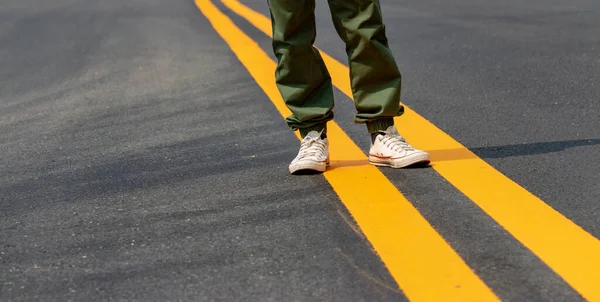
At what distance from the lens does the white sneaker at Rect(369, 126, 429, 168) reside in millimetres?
3602

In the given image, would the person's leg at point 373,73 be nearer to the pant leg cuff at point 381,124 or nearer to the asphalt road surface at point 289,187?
the pant leg cuff at point 381,124

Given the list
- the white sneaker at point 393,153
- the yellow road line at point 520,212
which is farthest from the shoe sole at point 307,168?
the yellow road line at point 520,212

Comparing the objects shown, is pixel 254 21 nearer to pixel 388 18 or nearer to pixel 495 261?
pixel 388 18

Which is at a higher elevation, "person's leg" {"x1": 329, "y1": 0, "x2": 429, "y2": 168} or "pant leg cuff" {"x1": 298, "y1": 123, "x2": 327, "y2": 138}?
"person's leg" {"x1": 329, "y1": 0, "x2": 429, "y2": 168}

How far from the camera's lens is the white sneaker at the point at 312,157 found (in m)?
3.63

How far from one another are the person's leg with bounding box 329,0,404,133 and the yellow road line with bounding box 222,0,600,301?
0.73 ft

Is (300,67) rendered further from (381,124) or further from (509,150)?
(509,150)

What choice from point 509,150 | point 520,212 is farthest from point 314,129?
point 520,212

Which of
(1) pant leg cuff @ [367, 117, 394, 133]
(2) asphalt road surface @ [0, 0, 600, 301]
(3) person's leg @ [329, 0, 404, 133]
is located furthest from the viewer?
(1) pant leg cuff @ [367, 117, 394, 133]

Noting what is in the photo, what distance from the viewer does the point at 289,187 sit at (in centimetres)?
346

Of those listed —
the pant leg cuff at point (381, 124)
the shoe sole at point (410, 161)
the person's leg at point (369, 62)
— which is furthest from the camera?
the pant leg cuff at point (381, 124)

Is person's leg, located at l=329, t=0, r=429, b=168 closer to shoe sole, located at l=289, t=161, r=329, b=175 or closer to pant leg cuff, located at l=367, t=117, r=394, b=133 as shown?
pant leg cuff, located at l=367, t=117, r=394, b=133

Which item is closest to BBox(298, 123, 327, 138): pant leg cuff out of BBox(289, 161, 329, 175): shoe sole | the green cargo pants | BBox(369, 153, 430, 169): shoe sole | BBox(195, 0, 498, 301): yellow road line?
the green cargo pants

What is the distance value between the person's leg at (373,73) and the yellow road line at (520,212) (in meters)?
0.17
